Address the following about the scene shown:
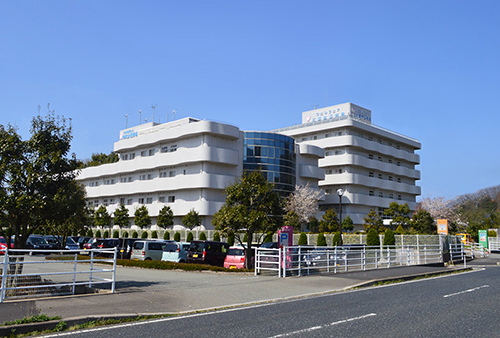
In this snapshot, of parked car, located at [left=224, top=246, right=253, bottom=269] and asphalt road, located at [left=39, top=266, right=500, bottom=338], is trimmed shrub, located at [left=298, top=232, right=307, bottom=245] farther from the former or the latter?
asphalt road, located at [left=39, top=266, right=500, bottom=338]

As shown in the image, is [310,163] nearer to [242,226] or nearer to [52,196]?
[242,226]

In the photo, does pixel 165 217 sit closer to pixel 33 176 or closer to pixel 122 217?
pixel 122 217

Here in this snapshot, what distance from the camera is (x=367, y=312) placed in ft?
33.3

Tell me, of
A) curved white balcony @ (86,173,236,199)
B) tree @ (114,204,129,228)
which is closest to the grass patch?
curved white balcony @ (86,173,236,199)

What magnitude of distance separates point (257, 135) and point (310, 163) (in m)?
11.9

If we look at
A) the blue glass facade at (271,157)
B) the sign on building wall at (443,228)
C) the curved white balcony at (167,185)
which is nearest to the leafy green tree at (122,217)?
the curved white balcony at (167,185)

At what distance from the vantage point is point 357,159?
67312 millimetres

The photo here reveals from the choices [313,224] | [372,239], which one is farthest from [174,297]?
[313,224]

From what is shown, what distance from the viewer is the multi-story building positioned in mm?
67250

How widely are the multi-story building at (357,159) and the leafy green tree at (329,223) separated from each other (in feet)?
26.7

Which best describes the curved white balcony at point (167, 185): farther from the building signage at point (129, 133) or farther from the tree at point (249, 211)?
the tree at point (249, 211)

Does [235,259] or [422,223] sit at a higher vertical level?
[422,223]

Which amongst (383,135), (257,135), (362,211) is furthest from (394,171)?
(257,135)

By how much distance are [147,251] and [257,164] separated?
27.1 m
